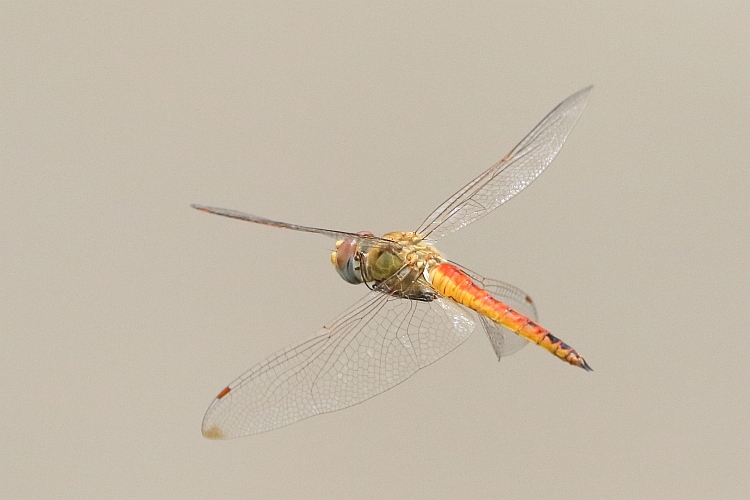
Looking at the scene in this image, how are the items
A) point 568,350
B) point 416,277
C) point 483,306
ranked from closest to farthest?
point 568,350, point 483,306, point 416,277

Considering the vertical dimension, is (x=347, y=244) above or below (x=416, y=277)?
above

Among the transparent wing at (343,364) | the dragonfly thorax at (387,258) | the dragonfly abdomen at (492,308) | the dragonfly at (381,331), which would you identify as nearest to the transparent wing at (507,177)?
the dragonfly at (381,331)

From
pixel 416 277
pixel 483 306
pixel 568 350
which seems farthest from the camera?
pixel 416 277

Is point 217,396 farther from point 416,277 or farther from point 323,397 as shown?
point 416,277

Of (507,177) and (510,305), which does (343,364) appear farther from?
(507,177)

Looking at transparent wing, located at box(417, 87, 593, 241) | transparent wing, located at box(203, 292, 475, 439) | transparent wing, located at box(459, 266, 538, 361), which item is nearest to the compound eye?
transparent wing, located at box(203, 292, 475, 439)

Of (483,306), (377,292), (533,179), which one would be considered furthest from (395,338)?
(533,179)
